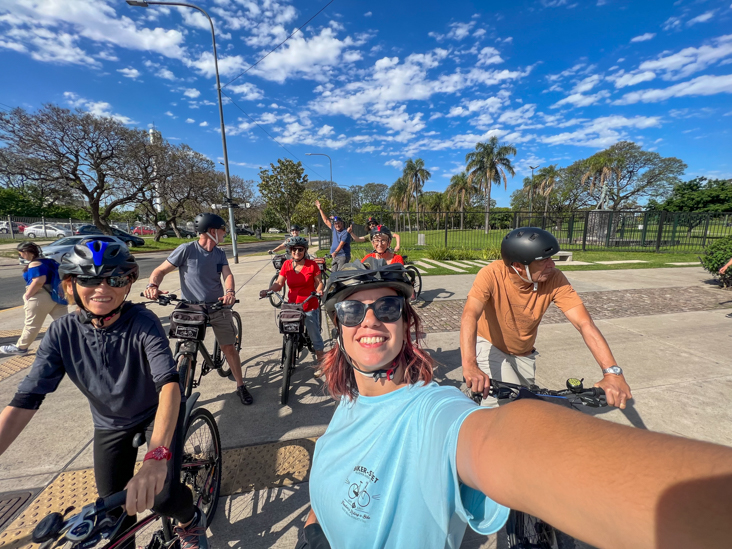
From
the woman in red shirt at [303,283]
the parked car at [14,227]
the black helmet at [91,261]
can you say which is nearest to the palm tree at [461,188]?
the woman in red shirt at [303,283]

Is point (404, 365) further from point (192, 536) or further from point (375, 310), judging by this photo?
point (192, 536)

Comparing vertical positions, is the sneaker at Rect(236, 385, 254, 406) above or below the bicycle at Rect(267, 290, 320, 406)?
below

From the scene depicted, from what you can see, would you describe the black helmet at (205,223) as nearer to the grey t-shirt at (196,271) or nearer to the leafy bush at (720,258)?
the grey t-shirt at (196,271)

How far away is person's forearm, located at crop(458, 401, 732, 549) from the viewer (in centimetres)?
45

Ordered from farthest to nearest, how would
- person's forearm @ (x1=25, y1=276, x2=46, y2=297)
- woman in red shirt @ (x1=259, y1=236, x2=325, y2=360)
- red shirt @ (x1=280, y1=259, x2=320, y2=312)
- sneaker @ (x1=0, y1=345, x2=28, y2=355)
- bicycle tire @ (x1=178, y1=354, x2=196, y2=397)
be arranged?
sneaker @ (x1=0, y1=345, x2=28, y2=355), person's forearm @ (x1=25, y1=276, x2=46, y2=297), red shirt @ (x1=280, y1=259, x2=320, y2=312), woman in red shirt @ (x1=259, y1=236, x2=325, y2=360), bicycle tire @ (x1=178, y1=354, x2=196, y2=397)

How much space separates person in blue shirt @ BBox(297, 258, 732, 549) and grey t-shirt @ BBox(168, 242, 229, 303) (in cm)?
276

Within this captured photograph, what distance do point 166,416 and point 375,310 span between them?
1217mm

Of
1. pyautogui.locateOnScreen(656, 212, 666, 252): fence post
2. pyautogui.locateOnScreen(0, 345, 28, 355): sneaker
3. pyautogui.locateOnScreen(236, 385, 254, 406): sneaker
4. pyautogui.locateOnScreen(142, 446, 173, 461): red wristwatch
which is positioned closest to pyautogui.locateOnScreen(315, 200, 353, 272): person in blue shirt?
pyautogui.locateOnScreen(236, 385, 254, 406): sneaker

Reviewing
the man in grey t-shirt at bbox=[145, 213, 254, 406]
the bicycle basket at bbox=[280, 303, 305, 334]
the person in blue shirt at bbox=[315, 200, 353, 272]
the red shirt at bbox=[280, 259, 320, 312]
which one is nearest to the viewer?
the man in grey t-shirt at bbox=[145, 213, 254, 406]

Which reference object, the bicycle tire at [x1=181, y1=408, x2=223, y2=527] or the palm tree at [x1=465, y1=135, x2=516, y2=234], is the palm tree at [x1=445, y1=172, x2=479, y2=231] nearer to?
the palm tree at [x1=465, y1=135, x2=516, y2=234]

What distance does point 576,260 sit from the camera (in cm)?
1448

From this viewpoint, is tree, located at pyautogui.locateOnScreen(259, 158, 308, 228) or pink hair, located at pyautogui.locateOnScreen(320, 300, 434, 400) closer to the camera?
pink hair, located at pyautogui.locateOnScreen(320, 300, 434, 400)

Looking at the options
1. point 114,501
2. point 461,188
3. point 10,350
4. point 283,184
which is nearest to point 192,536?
point 114,501

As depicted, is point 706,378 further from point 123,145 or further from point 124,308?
point 123,145
